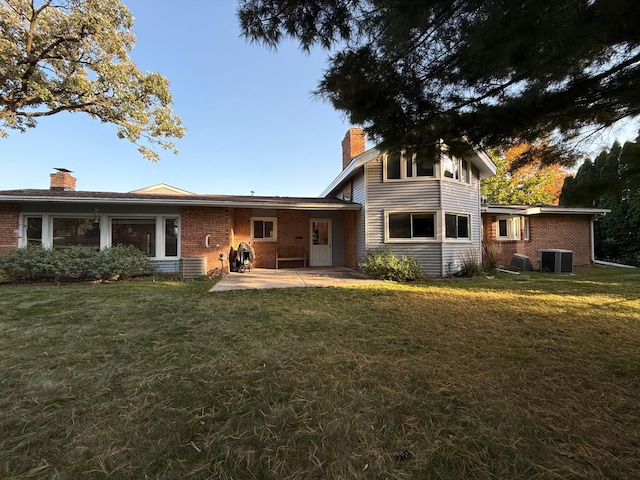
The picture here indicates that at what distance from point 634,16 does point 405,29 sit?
162cm

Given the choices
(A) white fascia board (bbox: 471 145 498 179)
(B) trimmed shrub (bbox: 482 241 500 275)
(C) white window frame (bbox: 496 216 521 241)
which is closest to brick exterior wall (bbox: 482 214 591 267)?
(C) white window frame (bbox: 496 216 521 241)

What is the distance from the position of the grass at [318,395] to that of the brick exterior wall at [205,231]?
518cm

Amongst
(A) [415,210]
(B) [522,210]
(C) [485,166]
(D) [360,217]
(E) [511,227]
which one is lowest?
(E) [511,227]

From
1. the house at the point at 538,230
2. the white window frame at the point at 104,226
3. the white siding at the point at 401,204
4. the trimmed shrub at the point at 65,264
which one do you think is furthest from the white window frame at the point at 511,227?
the trimmed shrub at the point at 65,264

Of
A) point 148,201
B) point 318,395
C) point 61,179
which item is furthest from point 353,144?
point 61,179

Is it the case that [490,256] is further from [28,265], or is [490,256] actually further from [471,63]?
[28,265]

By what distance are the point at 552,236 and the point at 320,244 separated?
38.1ft

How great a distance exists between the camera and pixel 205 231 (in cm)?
1009

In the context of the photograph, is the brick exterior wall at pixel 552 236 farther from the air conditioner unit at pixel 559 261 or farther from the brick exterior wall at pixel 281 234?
the brick exterior wall at pixel 281 234

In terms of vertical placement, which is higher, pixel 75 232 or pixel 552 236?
pixel 75 232

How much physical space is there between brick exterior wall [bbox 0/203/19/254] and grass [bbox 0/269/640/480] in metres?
6.48

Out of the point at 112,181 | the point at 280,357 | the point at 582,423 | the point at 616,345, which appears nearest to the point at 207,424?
the point at 280,357

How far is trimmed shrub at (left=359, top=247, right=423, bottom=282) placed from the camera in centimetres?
922

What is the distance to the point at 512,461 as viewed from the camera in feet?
5.57
